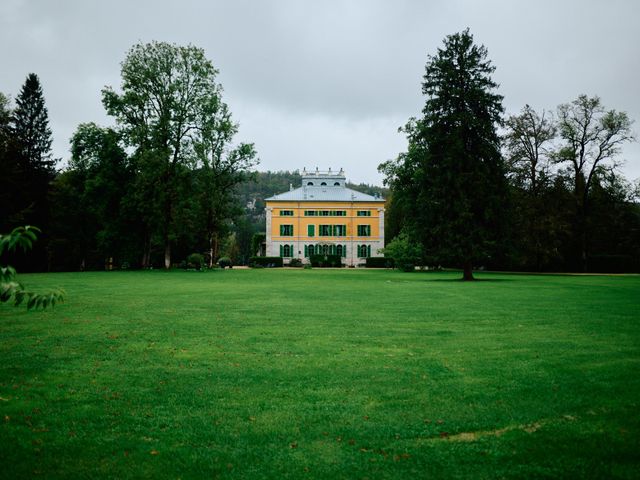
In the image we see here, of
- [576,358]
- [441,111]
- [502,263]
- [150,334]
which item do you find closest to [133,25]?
[441,111]

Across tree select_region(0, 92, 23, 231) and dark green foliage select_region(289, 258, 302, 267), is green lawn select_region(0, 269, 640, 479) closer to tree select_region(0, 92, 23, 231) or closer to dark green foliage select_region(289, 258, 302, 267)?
tree select_region(0, 92, 23, 231)

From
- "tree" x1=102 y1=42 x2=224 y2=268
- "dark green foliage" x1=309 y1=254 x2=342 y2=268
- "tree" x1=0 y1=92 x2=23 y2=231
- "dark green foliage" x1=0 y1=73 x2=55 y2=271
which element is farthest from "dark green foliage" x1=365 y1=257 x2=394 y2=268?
"tree" x1=0 y1=92 x2=23 y2=231

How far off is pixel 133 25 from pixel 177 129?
A: 1213 centimetres

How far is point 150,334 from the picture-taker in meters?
8.55

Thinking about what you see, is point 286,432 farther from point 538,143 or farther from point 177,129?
point 538,143

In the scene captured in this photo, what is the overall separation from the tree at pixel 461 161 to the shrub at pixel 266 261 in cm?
3002

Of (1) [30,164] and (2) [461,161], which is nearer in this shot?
(2) [461,161]

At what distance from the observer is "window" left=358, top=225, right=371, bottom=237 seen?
6225 centimetres

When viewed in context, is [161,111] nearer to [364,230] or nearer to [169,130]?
[169,130]

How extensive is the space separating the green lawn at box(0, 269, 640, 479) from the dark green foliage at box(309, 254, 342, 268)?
159 feet

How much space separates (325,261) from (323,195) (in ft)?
32.6

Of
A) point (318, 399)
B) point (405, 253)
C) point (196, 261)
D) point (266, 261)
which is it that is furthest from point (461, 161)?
point (266, 261)

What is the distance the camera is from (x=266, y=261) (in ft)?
189

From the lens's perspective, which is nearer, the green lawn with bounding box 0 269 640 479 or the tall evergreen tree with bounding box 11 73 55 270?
the green lawn with bounding box 0 269 640 479
